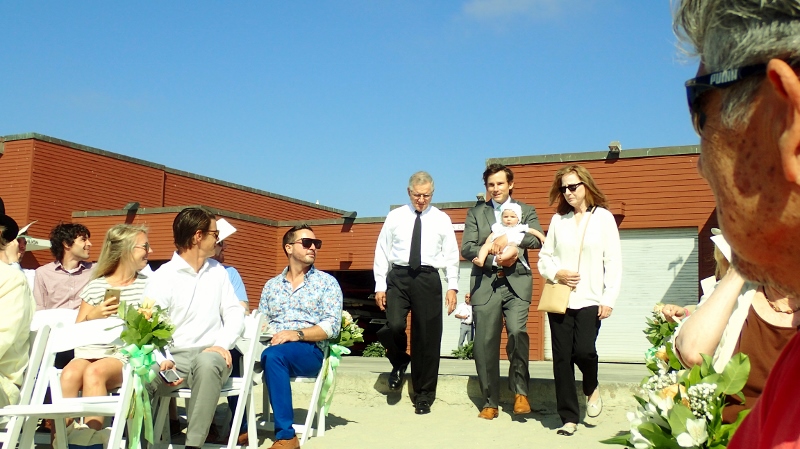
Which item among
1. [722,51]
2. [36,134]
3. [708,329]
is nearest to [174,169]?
[36,134]

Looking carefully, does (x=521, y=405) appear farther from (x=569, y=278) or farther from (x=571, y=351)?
(x=569, y=278)

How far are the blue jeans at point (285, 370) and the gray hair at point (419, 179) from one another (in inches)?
72.1

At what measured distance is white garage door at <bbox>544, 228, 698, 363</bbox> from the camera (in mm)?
18156

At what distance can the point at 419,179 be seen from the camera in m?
8.16

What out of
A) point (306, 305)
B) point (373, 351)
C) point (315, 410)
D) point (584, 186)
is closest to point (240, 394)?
point (315, 410)

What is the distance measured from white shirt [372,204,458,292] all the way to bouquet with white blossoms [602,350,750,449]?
531 cm

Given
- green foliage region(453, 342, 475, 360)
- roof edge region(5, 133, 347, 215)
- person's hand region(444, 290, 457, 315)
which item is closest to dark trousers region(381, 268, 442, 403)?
person's hand region(444, 290, 457, 315)

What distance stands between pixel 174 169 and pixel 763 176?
2804cm

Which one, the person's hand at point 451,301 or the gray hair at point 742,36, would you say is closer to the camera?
the gray hair at point 742,36

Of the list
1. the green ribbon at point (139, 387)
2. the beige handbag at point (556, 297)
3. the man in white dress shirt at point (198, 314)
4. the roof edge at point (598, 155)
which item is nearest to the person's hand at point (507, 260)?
the beige handbag at point (556, 297)

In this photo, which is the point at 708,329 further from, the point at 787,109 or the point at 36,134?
the point at 36,134

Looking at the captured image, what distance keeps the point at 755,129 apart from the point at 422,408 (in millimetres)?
7282

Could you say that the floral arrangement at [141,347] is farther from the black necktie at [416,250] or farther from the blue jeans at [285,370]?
the black necktie at [416,250]

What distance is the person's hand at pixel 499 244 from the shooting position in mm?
7324
